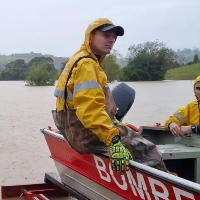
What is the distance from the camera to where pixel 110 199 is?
403 centimetres

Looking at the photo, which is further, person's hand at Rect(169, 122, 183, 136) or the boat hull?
person's hand at Rect(169, 122, 183, 136)

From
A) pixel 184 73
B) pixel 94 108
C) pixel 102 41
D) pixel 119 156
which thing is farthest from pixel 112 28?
pixel 184 73

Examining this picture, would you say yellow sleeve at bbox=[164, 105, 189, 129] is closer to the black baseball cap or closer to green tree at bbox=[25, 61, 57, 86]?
the black baseball cap

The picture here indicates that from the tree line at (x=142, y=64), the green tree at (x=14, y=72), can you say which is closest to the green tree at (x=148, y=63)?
the tree line at (x=142, y=64)

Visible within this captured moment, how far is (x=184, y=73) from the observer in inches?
1570

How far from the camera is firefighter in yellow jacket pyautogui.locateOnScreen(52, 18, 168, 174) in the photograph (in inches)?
131

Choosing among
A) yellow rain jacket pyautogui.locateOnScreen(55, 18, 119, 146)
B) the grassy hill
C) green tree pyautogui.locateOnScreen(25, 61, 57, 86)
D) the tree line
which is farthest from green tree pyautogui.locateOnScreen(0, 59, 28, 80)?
yellow rain jacket pyautogui.locateOnScreen(55, 18, 119, 146)

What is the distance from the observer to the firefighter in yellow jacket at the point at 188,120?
4.79 metres

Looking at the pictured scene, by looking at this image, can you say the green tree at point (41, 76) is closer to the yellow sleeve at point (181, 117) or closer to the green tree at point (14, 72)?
the green tree at point (14, 72)

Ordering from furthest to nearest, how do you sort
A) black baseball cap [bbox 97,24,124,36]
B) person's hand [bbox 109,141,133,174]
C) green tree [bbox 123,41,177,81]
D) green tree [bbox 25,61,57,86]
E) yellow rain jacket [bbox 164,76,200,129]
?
green tree [bbox 25,61,57,86], green tree [bbox 123,41,177,81], yellow rain jacket [bbox 164,76,200,129], black baseball cap [bbox 97,24,124,36], person's hand [bbox 109,141,133,174]

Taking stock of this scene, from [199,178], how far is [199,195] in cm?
150

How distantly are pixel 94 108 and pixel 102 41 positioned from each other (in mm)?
595

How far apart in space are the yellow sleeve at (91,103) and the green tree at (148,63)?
3418cm

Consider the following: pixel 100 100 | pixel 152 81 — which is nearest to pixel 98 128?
pixel 100 100
